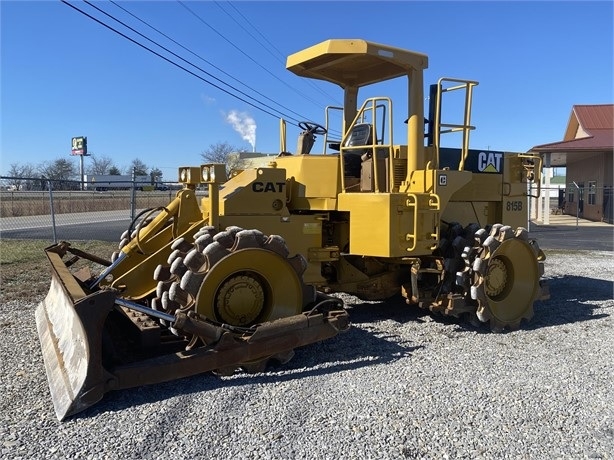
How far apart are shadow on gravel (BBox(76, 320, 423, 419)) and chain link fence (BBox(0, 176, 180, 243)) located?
788 centimetres

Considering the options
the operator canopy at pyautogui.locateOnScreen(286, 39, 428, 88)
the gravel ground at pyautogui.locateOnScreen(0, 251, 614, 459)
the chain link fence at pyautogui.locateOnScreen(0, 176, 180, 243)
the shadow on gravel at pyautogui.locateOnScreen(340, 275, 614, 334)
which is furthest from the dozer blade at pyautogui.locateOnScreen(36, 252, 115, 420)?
the chain link fence at pyautogui.locateOnScreen(0, 176, 180, 243)

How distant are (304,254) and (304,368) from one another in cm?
150

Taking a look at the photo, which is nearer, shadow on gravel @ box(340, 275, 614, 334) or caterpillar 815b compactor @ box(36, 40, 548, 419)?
caterpillar 815b compactor @ box(36, 40, 548, 419)

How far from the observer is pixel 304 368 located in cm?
499

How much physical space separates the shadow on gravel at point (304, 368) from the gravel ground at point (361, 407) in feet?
0.05

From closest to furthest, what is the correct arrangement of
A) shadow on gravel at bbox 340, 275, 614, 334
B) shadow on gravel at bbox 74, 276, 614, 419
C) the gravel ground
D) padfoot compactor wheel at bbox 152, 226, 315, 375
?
the gravel ground → shadow on gravel at bbox 74, 276, 614, 419 → padfoot compactor wheel at bbox 152, 226, 315, 375 → shadow on gravel at bbox 340, 275, 614, 334

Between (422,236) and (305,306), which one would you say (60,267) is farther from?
(422,236)

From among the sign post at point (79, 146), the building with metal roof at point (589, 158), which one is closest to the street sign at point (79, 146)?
the sign post at point (79, 146)

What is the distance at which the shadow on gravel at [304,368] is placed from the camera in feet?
13.9

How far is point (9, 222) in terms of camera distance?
65.5 ft

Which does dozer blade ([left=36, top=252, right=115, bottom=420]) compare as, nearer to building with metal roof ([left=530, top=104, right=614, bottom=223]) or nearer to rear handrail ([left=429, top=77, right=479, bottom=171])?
rear handrail ([left=429, top=77, right=479, bottom=171])

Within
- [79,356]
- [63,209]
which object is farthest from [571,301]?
[63,209]

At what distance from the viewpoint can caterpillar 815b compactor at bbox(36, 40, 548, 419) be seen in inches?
177

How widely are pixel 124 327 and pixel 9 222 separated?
1745 cm
